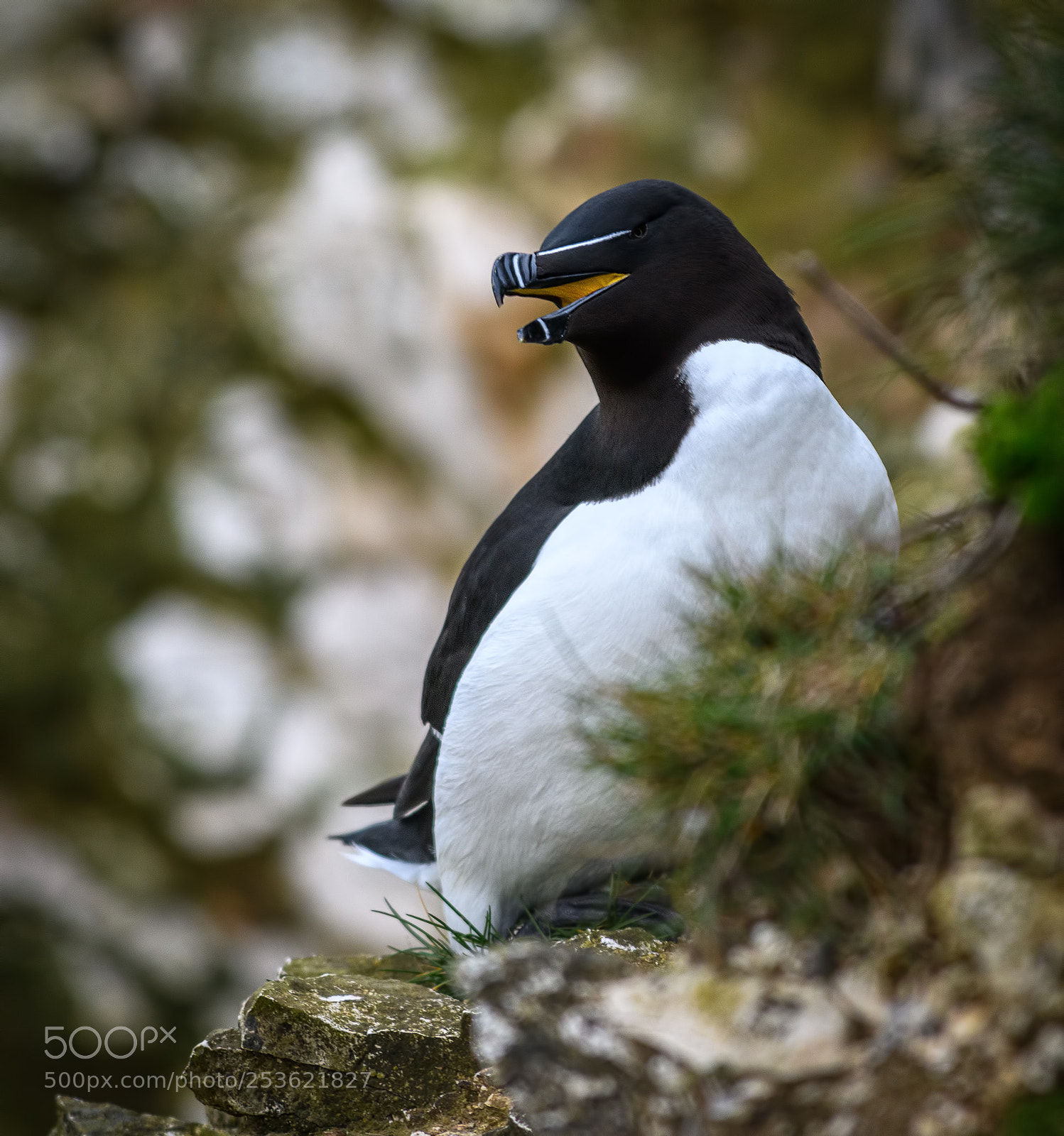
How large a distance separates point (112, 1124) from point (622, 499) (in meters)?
1.77

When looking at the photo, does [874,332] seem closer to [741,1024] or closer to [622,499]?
[622,499]

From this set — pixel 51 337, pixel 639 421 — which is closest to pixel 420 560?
pixel 51 337

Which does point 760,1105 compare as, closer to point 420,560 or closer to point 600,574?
point 600,574

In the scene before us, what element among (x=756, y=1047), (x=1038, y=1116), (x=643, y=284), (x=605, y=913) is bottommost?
(x=1038, y=1116)

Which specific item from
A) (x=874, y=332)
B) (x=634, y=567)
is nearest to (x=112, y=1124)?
(x=634, y=567)

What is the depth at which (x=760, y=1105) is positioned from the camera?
1604mm

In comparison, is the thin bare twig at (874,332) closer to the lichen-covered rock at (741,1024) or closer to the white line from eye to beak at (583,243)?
the white line from eye to beak at (583,243)

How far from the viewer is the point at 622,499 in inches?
112

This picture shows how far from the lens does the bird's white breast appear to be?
2.67 metres

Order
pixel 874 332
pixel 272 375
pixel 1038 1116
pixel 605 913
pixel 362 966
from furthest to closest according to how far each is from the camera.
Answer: pixel 272 375
pixel 362 966
pixel 605 913
pixel 874 332
pixel 1038 1116

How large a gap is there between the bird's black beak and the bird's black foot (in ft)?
4.21

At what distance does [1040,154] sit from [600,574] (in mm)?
1276

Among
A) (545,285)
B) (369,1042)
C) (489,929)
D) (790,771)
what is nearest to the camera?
(790,771)

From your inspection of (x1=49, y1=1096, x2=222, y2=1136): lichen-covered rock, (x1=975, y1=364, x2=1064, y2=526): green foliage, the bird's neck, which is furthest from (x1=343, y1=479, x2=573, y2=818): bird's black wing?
(x1=975, y1=364, x2=1064, y2=526): green foliage
